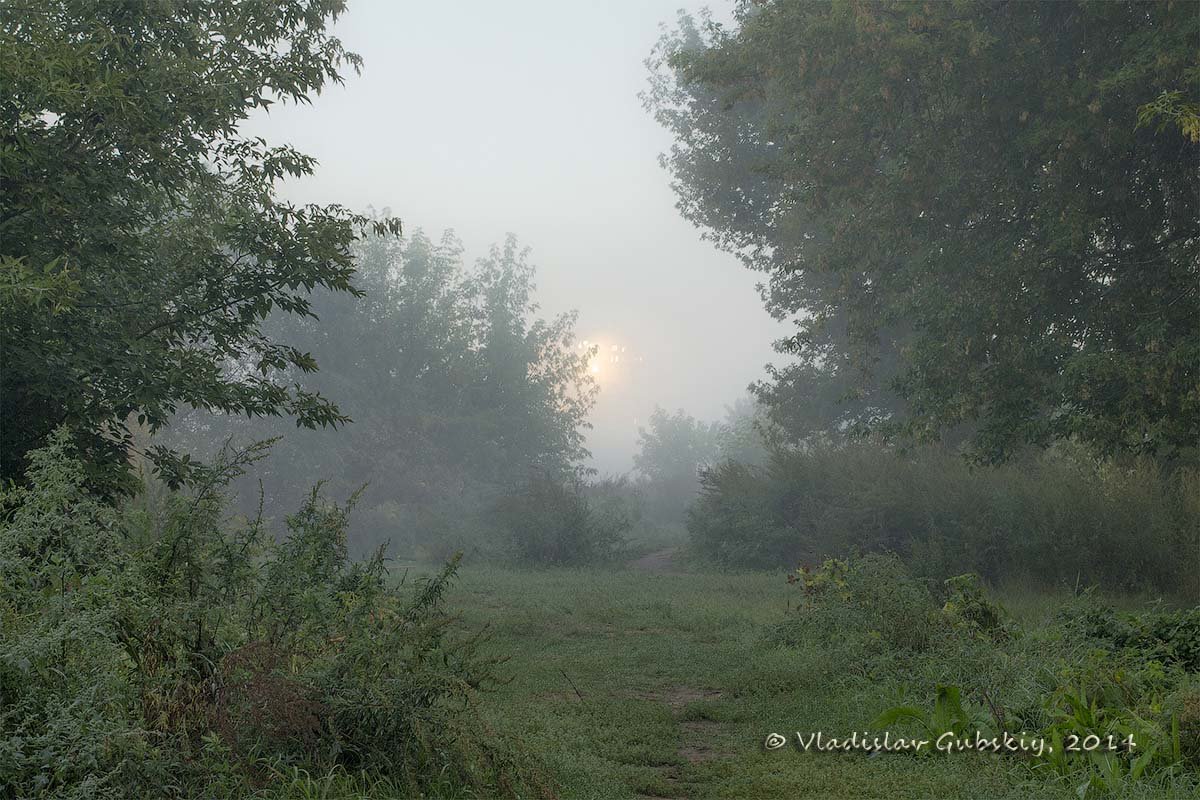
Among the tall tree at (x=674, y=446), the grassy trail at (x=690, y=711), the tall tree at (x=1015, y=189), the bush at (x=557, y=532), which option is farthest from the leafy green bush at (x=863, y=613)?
the tall tree at (x=674, y=446)

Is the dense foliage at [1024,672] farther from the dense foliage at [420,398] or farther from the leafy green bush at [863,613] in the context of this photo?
the dense foliage at [420,398]

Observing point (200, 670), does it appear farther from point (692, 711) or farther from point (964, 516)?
point (964, 516)

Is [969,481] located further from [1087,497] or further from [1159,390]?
[1159,390]

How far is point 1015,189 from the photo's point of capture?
1523cm

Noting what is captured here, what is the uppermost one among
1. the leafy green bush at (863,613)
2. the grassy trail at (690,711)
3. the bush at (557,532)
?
the bush at (557,532)

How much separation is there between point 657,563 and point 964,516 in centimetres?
1092

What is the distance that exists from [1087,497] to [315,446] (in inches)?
1374

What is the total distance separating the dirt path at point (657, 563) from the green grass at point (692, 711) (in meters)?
11.8

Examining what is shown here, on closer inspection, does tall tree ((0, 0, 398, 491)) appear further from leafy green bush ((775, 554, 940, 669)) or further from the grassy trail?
leafy green bush ((775, 554, 940, 669))

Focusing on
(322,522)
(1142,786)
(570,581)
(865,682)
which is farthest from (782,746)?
(570,581)

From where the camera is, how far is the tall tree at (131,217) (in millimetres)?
9000

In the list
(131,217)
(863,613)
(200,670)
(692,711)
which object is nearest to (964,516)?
(863,613)

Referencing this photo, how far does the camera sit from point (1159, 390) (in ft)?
40.5

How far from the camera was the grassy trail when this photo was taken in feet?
18.5
